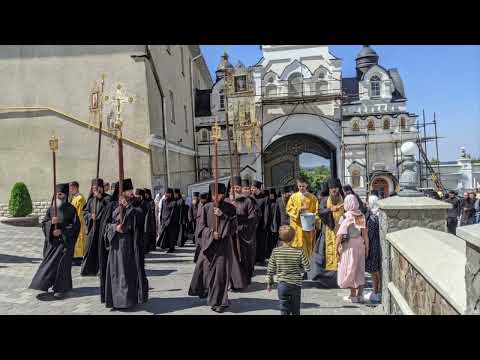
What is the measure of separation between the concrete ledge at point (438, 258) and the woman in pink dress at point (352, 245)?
115cm

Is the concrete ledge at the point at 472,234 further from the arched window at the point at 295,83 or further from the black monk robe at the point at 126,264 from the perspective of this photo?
the arched window at the point at 295,83

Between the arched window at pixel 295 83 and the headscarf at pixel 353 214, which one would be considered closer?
the headscarf at pixel 353 214

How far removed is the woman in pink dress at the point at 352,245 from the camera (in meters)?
6.56

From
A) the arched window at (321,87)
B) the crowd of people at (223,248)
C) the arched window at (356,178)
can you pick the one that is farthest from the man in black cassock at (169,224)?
the arched window at (321,87)

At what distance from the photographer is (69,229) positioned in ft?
24.1

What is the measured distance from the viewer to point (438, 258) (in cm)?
383

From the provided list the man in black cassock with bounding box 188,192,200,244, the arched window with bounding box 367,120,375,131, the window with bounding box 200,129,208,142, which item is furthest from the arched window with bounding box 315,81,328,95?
the man in black cassock with bounding box 188,192,200,244

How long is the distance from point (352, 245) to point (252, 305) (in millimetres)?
1736

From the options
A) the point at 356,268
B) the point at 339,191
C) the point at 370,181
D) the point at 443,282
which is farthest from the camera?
the point at 370,181

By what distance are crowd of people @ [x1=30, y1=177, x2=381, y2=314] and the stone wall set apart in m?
1.01
